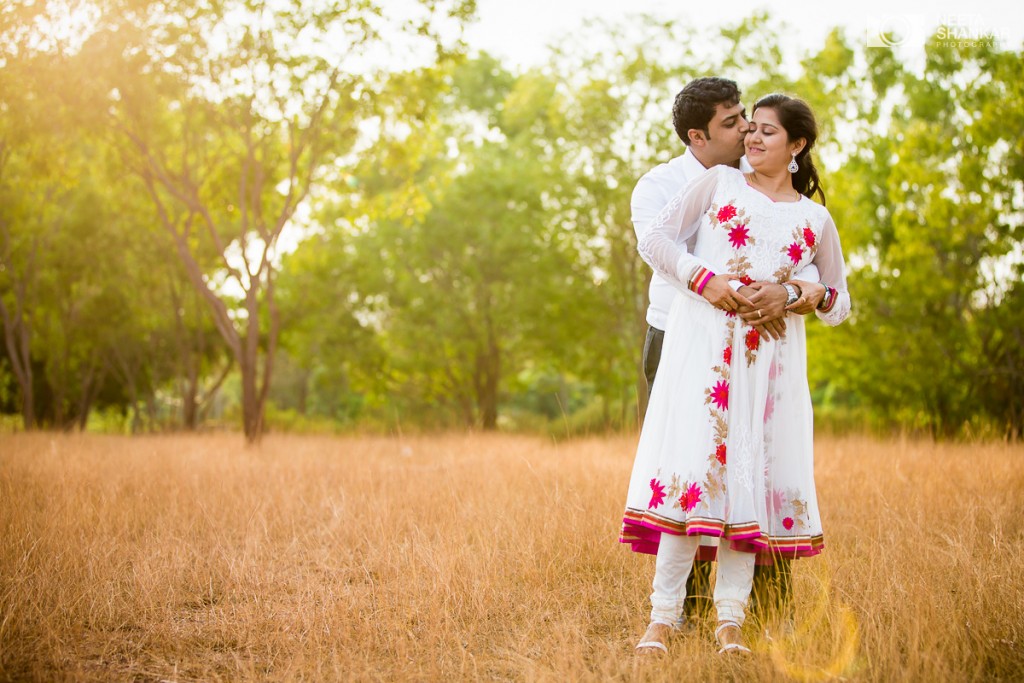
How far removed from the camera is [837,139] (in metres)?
19.4

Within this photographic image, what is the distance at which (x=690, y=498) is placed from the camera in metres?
2.95

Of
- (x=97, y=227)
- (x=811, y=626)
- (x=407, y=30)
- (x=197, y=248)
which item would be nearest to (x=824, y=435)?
(x=407, y=30)

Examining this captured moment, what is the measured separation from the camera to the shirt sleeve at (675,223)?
10.1 ft

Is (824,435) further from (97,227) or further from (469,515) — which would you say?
(97,227)

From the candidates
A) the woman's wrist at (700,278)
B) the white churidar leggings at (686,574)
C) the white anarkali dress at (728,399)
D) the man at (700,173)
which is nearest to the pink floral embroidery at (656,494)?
the white anarkali dress at (728,399)

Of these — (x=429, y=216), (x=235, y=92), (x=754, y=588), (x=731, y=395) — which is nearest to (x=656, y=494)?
(x=731, y=395)

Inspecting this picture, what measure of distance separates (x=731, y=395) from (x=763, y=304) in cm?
34

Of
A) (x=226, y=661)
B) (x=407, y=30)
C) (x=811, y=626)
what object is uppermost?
(x=407, y=30)

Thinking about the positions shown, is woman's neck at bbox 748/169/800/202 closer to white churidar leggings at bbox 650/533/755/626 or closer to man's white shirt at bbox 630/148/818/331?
man's white shirt at bbox 630/148/818/331

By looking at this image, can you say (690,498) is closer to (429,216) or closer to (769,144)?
(769,144)

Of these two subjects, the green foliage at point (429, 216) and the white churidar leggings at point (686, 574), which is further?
the green foliage at point (429, 216)

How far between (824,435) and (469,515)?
26.3 feet

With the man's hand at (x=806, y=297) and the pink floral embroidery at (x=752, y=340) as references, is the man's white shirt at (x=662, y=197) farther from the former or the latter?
the pink floral embroidery at (x=752, y=340)

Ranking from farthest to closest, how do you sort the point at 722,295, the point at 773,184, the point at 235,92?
the point at 235,92, the point at 773,184, the point at 722,295
